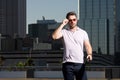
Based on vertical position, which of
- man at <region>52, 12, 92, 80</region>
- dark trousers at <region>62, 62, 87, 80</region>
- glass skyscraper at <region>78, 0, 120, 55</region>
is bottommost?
dark trousers at <region>62, 62, 87, 80</region>

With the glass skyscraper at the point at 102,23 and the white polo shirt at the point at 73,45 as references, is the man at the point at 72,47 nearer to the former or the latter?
the white polo shirt at the point at 73,45

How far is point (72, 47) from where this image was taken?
7.12 meters

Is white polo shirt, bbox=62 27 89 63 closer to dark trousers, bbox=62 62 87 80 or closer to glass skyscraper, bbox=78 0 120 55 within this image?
dark trousers, bbox=62 62 87 80

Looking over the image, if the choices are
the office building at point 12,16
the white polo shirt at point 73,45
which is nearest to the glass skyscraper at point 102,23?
the office building at point 12,16

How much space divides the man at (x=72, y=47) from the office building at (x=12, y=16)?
154844mm

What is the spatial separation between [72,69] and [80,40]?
44 centimetres

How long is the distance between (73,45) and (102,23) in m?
126

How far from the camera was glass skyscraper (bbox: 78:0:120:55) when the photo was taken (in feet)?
400

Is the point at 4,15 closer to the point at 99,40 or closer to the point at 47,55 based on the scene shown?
the point at 99,40

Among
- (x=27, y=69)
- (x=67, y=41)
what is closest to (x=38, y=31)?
(x=27, y=69)

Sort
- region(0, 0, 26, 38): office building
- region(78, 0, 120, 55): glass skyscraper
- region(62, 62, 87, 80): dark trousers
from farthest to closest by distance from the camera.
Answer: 1. region(0, 0, 26, 38): office building
2. region(78, 0, 120, 55): glass skyscraper
3. region(62, 62, 87, 80): dark trousers

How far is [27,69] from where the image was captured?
22.3 m

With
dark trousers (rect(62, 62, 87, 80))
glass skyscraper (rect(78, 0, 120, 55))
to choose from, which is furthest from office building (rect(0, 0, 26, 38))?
dark trousers (rect(62, 62, 87, 80))

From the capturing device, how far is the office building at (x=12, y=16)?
543ft
